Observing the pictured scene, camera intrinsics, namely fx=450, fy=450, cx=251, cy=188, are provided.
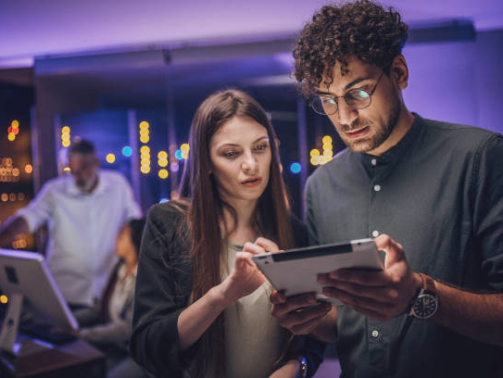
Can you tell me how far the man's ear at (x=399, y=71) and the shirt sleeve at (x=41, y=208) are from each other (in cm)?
375

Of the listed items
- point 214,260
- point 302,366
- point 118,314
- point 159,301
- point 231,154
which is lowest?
point 118,314

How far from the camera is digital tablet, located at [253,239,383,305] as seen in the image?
95cm

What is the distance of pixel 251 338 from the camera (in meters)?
1.45

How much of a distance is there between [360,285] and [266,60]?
149 inches

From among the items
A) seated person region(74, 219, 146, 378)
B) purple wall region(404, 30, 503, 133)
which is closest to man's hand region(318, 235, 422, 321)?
seated person region(74, 219, 146, 378)

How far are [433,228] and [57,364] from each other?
1928 mm

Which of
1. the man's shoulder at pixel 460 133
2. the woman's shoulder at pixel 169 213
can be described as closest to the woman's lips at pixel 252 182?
the woman's shoulder at pixel 169 213

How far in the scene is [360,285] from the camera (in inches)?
41.5

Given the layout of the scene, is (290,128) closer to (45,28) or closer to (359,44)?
(45,28)

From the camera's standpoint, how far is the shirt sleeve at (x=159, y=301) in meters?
1.32

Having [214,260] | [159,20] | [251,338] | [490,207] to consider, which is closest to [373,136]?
[490,207]

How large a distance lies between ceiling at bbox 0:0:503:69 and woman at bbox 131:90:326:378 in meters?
1.86

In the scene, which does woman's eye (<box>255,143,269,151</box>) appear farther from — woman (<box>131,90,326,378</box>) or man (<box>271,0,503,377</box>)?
man (<box>271,0,503,377</box>)

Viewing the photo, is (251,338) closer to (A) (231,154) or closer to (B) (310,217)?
(B) (310,217)
